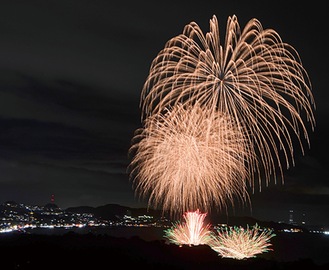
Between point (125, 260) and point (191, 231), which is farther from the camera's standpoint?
point (191, 231)

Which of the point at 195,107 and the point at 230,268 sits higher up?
the point at 195,107

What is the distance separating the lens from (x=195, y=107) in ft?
→ 122

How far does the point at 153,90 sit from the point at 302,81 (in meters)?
10.7

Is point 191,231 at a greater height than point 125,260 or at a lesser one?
greater

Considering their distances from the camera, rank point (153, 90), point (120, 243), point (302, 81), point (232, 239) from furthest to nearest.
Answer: point (120, 243), point (232, 239), point (153, 90), point (302, 81)

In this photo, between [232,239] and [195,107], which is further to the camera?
[232,239]

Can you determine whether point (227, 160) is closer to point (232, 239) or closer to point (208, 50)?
point (208, 50)

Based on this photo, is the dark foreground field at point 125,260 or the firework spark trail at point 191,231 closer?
the dark foreground field at point 125,260

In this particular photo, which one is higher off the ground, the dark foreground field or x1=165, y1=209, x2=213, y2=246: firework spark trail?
x1=165, y1=209, x2=213, y2=246: firework spark trail

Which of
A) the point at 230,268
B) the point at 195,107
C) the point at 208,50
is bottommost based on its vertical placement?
the point at 230,268

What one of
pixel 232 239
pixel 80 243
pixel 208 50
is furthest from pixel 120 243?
pixel 208 50

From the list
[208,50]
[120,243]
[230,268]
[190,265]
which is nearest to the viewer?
[208,50]

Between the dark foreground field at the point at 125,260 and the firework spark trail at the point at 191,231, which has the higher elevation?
the firework spark trail at the point at 191,231

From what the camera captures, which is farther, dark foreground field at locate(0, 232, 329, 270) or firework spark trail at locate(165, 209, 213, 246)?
firework spark trail at locate(165, 209, 213, 246)
